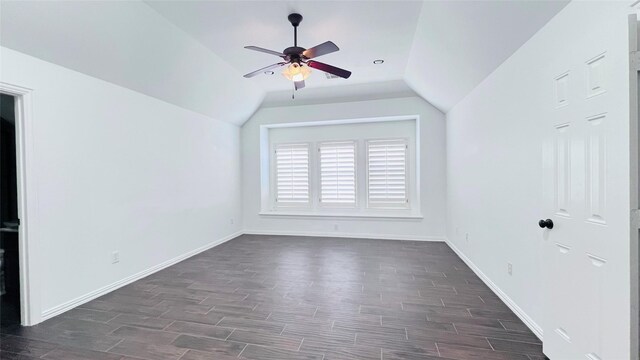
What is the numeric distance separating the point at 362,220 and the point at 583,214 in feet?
14.0

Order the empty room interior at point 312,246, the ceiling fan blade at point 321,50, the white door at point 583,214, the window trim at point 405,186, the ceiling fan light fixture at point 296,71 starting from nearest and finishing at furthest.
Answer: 1. the white door at point 583,214
2. the empty room interior at point 312,246
3. the ceiling fan blade at point 321,50
4. the ceiling fan light fixture at point 296,71
5. the window trim at point 405,186

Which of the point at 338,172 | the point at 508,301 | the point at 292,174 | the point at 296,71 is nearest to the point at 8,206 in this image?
the point at 296,71

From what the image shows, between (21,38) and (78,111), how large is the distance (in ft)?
2.43

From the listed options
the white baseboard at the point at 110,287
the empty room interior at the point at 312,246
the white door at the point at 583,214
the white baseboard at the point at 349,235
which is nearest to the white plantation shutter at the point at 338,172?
the white baseboard at the point at 349,235

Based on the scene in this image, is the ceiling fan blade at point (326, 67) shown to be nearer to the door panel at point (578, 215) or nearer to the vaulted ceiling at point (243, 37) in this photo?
the vaulted ceiling at point (243, 37)

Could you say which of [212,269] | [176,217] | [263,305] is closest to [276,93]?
[176,217]

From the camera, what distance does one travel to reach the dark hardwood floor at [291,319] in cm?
204

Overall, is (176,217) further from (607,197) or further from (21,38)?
(607,197)

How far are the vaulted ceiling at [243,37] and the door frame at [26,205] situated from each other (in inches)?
21.4

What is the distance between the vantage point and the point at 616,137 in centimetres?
136

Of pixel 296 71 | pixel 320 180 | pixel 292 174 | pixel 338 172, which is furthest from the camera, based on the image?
pixel 292 174

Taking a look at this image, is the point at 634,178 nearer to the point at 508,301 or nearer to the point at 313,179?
the point at 508,301

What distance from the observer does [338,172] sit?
20.0ft

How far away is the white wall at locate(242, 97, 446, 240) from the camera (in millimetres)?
5340
